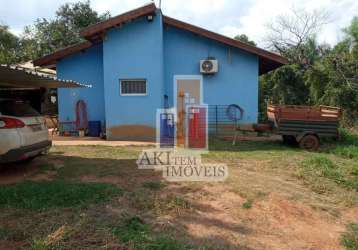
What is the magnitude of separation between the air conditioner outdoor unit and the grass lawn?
18.9 feet

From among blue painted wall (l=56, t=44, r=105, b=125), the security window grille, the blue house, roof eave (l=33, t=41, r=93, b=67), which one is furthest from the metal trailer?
roof eave (l=33, t=41, r=93, b=67)

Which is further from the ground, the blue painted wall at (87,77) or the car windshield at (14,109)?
the blue painted wall at (87,77)

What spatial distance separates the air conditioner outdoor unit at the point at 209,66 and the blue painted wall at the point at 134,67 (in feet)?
5.38

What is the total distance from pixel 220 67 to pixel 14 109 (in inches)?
333

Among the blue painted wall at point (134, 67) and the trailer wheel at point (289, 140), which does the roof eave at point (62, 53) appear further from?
the trailer wheel at point (289, 140)

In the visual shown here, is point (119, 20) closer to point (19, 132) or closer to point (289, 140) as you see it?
point (19, 132)

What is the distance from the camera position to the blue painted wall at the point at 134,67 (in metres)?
11.8

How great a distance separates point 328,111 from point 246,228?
7789 mm

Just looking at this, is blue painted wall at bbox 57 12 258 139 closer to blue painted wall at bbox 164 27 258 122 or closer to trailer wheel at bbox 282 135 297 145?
blue painted wall at bbox 164 27 258 122

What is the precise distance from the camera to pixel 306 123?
10.5 metres

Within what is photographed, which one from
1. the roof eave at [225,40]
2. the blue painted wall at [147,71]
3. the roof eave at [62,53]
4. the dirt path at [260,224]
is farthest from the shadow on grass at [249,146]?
the roof eave at [62,53]

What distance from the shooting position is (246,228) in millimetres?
4125

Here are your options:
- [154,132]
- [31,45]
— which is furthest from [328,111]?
[31,45]

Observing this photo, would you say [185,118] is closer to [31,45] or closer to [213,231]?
[213,231]
